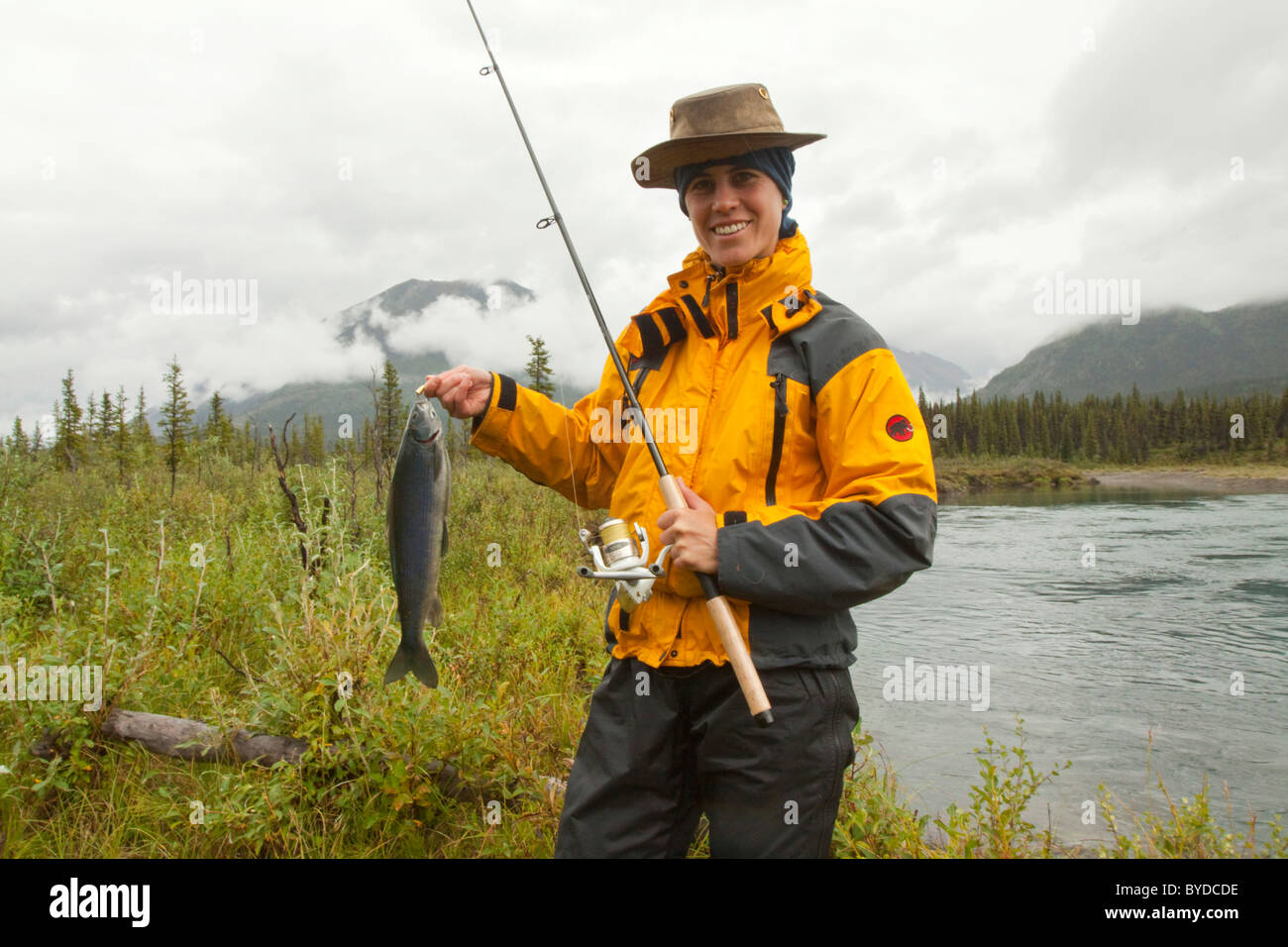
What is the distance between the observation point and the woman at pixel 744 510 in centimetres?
242

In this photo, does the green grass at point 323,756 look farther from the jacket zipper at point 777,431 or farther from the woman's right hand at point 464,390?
the jacket zipper at point 777,431

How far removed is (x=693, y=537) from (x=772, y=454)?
387 millimetres

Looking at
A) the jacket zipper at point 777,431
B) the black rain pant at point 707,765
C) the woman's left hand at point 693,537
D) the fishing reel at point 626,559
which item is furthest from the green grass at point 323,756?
the jacket zipper at point 777,431

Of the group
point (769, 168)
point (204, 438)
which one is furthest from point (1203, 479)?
point (769, 168)

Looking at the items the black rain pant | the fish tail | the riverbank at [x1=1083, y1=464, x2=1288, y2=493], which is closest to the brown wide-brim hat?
the black rain pant

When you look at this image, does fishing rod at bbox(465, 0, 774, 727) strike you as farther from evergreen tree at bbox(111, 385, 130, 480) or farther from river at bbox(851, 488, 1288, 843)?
evergreen tree at bbox(111, 385, 130, 480)

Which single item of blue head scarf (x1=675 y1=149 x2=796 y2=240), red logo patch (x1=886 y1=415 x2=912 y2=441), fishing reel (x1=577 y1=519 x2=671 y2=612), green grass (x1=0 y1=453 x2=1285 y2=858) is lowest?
green grass (x1=0 y1=453 x2=1285 y2=858)

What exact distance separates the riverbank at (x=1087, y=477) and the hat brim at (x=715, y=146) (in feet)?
160

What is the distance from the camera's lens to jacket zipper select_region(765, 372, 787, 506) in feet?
8.40

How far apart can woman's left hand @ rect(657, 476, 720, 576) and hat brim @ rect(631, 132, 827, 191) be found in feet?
4.10

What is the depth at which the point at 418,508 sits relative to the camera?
2.60 metres
